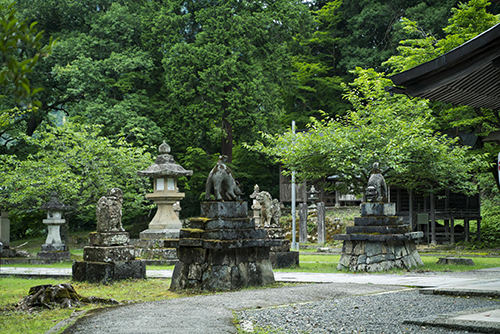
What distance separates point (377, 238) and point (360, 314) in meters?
6.59

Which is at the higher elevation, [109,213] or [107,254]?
[109,213]

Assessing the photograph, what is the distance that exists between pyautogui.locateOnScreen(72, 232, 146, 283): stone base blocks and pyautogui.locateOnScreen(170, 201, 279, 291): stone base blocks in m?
2.02

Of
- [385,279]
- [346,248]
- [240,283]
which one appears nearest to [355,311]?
[240,283]

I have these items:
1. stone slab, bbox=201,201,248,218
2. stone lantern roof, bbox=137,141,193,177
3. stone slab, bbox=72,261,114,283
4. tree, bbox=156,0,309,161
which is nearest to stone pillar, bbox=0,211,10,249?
stone lantern roof, bbox=137,141,193,177

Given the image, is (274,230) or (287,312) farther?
(274,230)

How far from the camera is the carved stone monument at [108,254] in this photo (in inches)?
432

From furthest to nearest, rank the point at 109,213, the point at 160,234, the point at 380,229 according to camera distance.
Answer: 1. the point at 160,234
2. the point at 380,229
3. the point at 109,213

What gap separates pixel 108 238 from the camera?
11219 millimetres

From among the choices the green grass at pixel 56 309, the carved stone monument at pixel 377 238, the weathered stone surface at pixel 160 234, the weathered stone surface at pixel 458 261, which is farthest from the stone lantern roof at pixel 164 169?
the weathered stone surface at pixel 458 261

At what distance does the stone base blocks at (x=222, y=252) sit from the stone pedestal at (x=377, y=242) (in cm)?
415

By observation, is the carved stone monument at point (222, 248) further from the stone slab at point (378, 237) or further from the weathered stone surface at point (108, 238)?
the stone slab at point (378, 237)

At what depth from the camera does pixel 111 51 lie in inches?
1268

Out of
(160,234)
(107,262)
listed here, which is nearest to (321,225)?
(160,234)

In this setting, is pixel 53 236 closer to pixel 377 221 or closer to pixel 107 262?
pixel 107 262
